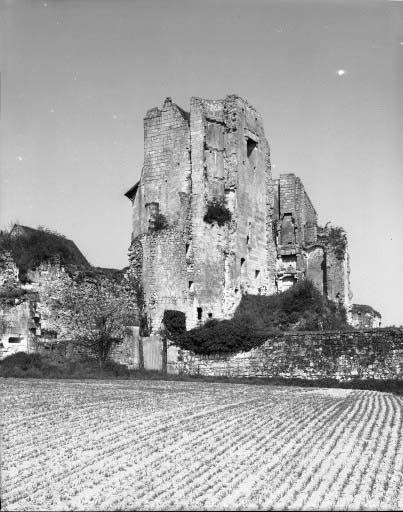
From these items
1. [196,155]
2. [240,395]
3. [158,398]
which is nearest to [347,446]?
[158,398]

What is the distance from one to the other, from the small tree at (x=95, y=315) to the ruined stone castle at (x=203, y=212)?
1.68 m

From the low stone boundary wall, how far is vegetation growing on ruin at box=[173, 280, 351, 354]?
0.43m

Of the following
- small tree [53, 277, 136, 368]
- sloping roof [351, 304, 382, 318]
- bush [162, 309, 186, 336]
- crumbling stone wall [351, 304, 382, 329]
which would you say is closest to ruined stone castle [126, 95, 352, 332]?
bush [162, 309, 186, 336]

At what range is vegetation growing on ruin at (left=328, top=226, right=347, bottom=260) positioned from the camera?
132 ft

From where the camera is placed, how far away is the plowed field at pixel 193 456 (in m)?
6.87

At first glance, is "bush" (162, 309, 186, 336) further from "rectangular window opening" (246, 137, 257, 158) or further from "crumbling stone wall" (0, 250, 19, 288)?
"rectangular window opening" (246, 137, 257, 158)

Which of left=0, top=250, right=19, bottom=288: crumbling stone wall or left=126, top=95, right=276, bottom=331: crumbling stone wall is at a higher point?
left=126, top=95, right=276, bottom=331: crumbling stone wall

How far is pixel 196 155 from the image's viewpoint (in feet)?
110

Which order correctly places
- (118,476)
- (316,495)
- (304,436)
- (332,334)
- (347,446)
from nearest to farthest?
1. (316,495)
2. (118,476)
3. (347,446)
4. (304,436)
5. (332,334)

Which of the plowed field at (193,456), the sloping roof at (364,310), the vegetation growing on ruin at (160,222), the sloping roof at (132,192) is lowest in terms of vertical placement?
the plowed field at (193,456)

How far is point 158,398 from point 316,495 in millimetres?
7823

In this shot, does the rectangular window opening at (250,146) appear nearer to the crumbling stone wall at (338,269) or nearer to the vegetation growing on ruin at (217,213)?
the vegetation growing on ruin at (217,213)

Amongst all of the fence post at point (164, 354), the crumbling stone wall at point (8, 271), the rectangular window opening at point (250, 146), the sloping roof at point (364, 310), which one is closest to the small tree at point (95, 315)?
the fence post at point (164, 354)

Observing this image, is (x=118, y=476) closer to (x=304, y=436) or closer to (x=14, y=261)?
(x=304, y=436)
